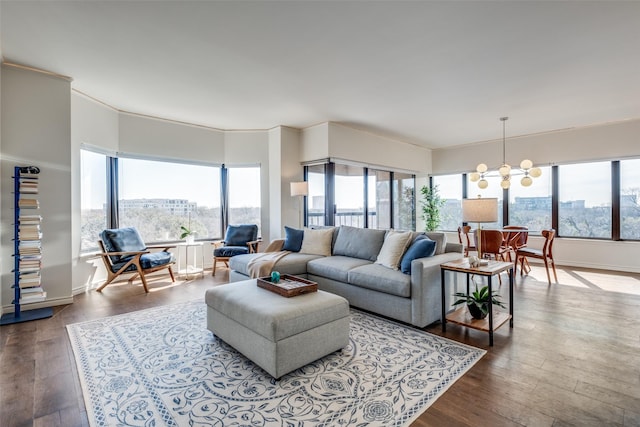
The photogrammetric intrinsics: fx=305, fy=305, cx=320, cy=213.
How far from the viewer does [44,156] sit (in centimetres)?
366

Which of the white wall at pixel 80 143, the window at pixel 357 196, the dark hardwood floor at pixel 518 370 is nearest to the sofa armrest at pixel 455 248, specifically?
the dark hardwood floor at pixel 518 370

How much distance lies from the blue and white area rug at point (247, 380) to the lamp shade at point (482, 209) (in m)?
1.25

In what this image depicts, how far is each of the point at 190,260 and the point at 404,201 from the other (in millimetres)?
5176

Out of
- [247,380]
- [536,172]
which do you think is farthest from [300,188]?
[536,172]

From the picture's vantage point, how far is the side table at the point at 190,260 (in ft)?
18.4

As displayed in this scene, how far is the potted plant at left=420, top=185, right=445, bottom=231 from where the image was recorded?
303 inches

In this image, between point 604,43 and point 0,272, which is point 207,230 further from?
point 604,43

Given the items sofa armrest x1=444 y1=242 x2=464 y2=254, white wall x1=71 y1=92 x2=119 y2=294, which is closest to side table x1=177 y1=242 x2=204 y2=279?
white wall x1=71 y1=92 x2=119 y2=294

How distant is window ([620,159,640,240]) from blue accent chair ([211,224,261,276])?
22.1 ft

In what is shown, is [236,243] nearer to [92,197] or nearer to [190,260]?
[190,260]

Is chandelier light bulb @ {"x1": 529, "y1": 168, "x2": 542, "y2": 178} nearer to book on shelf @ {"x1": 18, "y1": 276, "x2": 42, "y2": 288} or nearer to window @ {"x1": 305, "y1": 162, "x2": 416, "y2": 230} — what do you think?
window @ {"x1": 305, "y1": 162, "x2": 416, "y2": 230}

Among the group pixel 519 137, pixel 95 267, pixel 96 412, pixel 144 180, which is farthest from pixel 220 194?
pixel 519 137

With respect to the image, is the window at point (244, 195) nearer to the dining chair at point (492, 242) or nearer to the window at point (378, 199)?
the window at point (378, 199)

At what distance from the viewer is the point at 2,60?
3330mm
